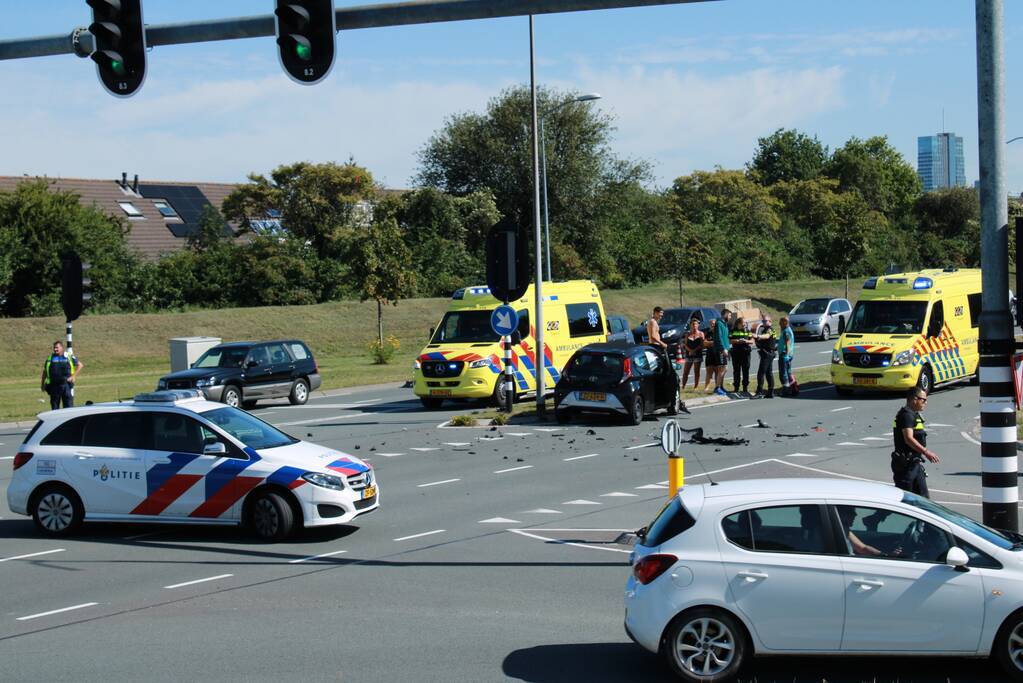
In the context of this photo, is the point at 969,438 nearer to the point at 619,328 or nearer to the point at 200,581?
the point at 619,328

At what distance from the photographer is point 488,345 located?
26.1 metres

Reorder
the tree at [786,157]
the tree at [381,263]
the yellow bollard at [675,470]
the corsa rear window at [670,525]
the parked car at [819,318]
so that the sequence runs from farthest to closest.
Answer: the tree at [786,157] → the parked car at [819,318] → the tree at [381,263] → the yellow bollard at [675,470] → the corsa rear window at [670,525]

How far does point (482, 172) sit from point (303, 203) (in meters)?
11.3

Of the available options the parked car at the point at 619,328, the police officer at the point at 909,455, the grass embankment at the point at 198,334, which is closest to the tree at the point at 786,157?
the grass embankment at the point at 198,334

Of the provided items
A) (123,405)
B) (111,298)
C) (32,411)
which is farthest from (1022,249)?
(111,298)

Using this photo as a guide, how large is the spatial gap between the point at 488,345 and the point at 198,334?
23.3 meters

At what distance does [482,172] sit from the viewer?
206ft

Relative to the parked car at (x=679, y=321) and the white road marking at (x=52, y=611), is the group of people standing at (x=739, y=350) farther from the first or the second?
the white road marking at (x=52, y=611)

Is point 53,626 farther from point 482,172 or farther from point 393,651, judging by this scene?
point 482,172

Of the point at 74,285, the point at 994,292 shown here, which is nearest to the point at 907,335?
the point at 994,292

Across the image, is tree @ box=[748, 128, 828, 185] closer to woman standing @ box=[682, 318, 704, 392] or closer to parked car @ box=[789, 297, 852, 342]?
parked car @ box=[789, 297, 852, 342]

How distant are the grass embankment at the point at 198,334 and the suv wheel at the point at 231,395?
4.86 meters

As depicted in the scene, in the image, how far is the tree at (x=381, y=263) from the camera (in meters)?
40.3

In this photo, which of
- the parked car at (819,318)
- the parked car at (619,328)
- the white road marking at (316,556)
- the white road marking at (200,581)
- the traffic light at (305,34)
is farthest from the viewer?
the parked car at (819,318)
